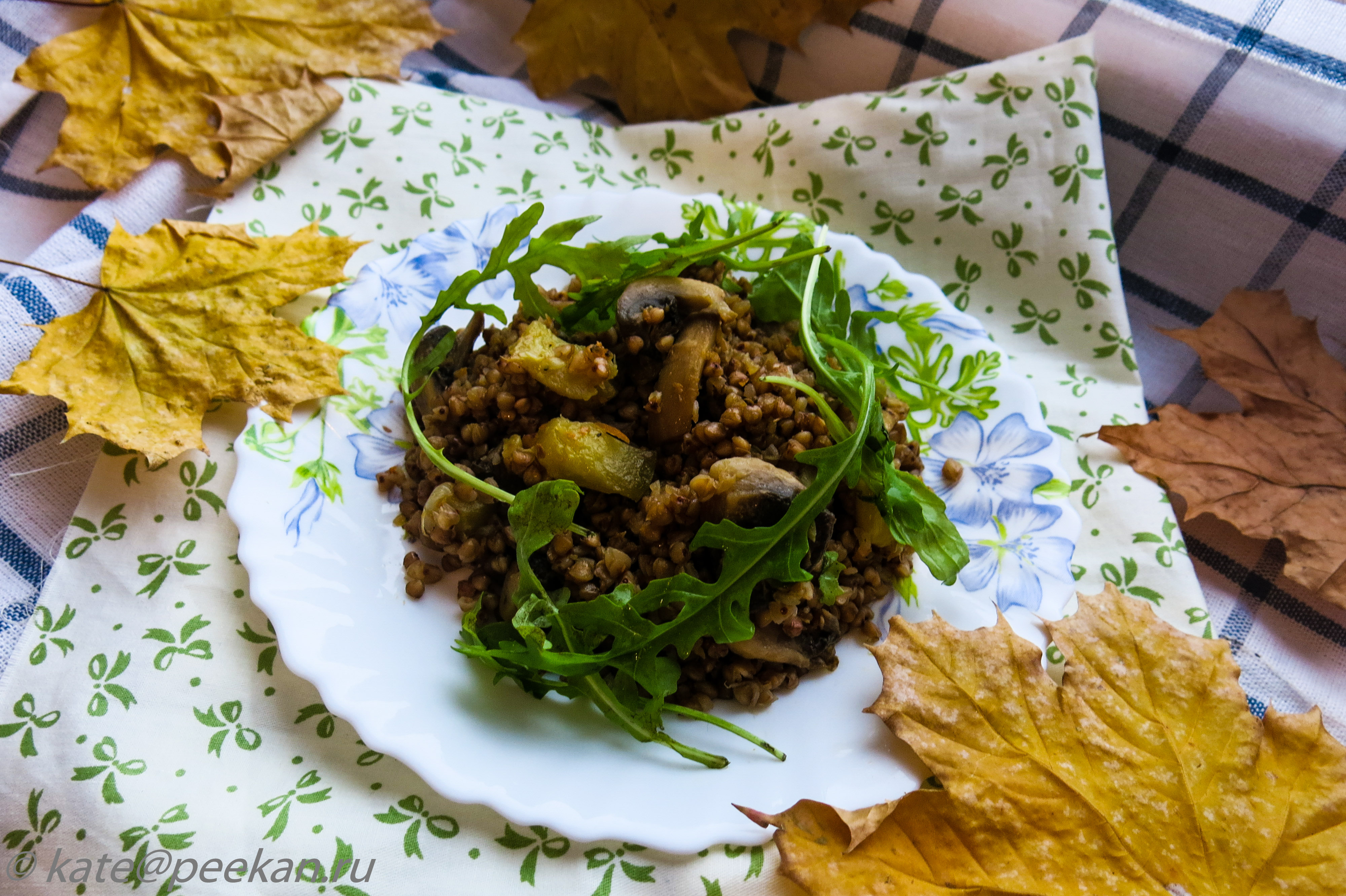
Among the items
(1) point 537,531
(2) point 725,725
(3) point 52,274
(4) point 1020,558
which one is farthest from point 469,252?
(4) point 1020,558

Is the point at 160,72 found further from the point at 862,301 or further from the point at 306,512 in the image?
the point at 862,301

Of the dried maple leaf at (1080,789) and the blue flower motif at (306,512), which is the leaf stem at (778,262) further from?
the blue flower motif at (306,512)

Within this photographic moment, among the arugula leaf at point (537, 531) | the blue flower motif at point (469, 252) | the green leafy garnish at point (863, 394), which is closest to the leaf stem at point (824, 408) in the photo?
the green leafy garnish at point (863, 394)

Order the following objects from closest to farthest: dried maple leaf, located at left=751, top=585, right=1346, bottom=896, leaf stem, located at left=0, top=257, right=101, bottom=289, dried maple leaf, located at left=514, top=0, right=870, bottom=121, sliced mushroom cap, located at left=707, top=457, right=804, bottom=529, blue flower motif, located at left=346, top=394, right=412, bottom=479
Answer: dried maple leaf, located at left=751, top=585, right=1346, bottom=896 < sliced mushroom cap, located at left=707, top=457, right=804, bottom=529 < blue flower motif, located at left=346, top=394, right=412, bottom=479 < leaf stem, located at left=0, top=257, right=101, bottom=289 < dried maple leaf, located at left=514, top=0, right=870, bottom=121

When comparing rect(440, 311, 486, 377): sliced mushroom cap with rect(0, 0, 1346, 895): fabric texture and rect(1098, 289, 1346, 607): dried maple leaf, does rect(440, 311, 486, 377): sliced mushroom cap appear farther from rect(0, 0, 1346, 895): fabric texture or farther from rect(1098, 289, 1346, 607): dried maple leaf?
rect(1098, 289, 1346, 607): dried maple leaf

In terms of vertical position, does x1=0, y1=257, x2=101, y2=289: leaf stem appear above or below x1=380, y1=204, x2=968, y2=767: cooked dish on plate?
below

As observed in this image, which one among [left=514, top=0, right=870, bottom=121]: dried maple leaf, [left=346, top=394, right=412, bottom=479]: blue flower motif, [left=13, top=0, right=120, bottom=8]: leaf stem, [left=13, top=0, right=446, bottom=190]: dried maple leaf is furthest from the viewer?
[left=514, top=0, right=870, bottom=121]: dried maple leaf

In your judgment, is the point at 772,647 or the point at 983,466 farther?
the point at 983,466

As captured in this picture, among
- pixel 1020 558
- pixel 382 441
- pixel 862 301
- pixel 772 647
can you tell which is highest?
pixel 862 301

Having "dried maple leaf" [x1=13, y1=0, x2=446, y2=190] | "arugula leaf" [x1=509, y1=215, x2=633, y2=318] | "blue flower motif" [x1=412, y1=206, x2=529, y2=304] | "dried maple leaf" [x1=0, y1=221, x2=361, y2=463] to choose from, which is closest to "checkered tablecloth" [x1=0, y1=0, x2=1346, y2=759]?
"dried maple leaf" [x1=13, y1=0, x2=446, y2=190]
